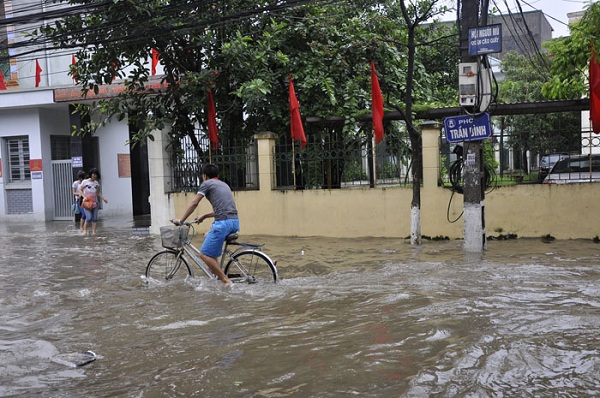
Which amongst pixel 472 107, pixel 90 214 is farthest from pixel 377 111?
pixel 90 214

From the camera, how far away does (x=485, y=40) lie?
363 inches

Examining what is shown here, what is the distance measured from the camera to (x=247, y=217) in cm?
1369

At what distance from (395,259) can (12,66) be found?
19210 mm

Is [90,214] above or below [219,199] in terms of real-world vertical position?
below

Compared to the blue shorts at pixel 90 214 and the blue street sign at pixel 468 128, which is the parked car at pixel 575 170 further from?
the blue shorts at pixel 90 214

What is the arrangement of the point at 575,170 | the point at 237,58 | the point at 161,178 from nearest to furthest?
the point at 575,170 → the point at 237,58 → the point at 161,178

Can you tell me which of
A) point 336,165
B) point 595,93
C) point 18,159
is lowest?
point 336,165

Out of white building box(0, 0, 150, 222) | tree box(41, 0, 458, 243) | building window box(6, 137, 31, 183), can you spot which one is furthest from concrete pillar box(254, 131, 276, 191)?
building window box(6, 137, 31, 183)

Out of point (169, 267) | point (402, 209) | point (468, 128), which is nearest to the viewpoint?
point (169, 267)

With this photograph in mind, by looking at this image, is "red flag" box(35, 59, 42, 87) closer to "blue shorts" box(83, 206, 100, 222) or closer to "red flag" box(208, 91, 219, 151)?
"blue shorts" box(83, 206, 100, 222)

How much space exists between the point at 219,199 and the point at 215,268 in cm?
87

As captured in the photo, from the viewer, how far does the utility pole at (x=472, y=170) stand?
9.64 meters

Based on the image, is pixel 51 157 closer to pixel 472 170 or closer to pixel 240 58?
pixel 240 58

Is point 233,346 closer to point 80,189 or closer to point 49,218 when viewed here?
point 80,189
